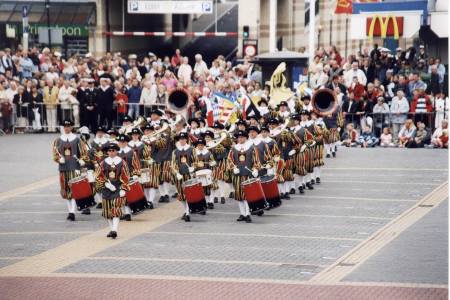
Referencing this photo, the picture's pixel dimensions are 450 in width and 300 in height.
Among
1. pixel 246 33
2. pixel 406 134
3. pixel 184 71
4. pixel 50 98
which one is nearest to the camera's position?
pixel 406 134

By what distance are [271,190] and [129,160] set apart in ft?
9.20

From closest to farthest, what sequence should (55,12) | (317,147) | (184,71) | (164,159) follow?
(164,159) → (317,147) → (184,71) → (55,12)

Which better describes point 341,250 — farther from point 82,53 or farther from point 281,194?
point 82,53

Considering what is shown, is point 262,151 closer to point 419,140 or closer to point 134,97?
point 419,140

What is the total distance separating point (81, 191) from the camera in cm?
2288

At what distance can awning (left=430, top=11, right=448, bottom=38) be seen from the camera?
118 ft

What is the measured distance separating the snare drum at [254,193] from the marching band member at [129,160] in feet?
6.53

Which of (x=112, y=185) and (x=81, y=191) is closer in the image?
(x=112, y=185)

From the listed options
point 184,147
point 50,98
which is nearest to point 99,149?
point 184,147

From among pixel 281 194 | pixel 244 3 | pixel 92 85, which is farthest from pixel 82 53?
pixel 281 194

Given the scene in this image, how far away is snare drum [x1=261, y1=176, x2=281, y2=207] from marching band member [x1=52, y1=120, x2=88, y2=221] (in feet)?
11.3

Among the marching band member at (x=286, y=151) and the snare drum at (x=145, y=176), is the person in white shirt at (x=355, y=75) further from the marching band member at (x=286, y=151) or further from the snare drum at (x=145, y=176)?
the snare drum at (x=145, y=176)

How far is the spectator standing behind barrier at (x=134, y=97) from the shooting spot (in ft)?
116

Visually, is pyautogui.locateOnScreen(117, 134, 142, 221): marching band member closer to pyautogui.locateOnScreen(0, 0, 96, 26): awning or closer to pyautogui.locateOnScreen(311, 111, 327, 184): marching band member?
pyautogui.locateOnScreen(311, 111, 327, 184): marching band member
